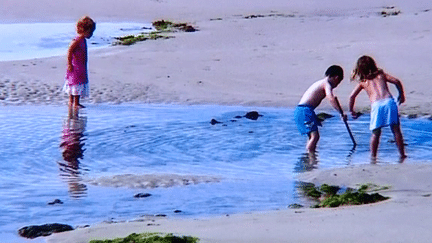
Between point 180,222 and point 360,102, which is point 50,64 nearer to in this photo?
point 360,102

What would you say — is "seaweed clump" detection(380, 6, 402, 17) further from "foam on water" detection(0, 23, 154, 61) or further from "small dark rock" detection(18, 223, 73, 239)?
"small dark rock" detection(18, 223, 73, 239)

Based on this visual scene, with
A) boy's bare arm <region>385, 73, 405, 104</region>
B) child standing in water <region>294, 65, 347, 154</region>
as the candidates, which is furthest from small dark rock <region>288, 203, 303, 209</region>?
boy's bare arm <region>385, 73, 405, 104</region>

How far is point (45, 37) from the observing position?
23234 millimetres

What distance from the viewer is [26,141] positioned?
11.2 m

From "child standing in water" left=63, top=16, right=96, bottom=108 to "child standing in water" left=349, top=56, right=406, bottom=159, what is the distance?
4.45 meters

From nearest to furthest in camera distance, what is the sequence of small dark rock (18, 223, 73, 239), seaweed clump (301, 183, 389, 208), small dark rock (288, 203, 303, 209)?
small dark rock (18, 223, 73, 239)
seaweed clump (301, 183, 389, 208)
small dark rock (288, 203, 303, 209)

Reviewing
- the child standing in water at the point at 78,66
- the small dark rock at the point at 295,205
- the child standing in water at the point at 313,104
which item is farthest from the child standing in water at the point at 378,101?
the child standing in water at the point at 78,66

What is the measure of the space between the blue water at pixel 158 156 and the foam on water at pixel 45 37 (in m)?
6.24

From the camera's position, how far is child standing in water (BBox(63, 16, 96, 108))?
13336 mm

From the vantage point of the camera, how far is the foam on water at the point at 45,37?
19.9m

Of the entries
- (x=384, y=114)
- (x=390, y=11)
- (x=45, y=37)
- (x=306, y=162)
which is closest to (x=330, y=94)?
(x=384, y=114)

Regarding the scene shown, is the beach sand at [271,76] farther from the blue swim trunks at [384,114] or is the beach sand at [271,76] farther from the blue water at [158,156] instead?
the blue swim trunks at [384,114]

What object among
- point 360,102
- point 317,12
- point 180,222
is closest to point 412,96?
point 360,102

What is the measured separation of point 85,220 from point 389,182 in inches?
106
